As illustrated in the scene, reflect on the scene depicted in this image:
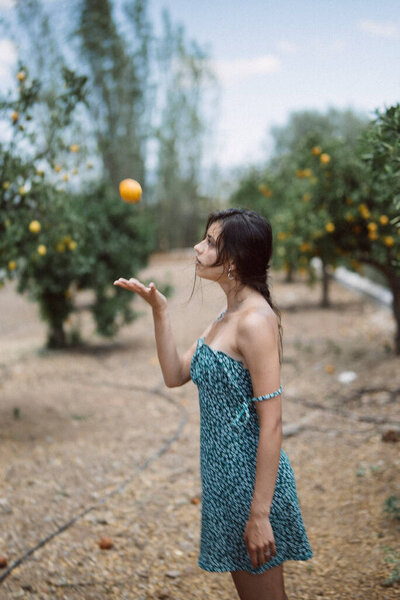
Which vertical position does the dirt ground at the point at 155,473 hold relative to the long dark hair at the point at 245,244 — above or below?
below

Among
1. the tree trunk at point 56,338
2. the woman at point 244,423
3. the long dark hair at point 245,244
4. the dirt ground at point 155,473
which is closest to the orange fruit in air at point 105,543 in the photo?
the dirt ground at point 155,473

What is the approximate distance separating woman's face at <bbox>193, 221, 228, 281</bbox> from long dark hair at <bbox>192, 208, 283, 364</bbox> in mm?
17

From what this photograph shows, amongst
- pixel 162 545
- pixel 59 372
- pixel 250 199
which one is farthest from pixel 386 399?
pixel 250 199

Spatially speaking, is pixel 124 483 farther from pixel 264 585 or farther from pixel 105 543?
pixel 264 585

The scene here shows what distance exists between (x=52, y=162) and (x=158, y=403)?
3.04 metres

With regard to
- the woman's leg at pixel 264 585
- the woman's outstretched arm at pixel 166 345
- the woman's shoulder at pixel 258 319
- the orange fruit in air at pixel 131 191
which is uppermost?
the orange fruit in air at pixel 131 191

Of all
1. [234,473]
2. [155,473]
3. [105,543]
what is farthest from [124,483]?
[234,473]

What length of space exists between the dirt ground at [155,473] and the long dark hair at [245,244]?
0.65 ft

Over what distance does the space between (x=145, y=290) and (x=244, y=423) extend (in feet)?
1.85

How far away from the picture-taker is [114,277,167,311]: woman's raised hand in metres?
1.96

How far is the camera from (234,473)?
6.26 ft

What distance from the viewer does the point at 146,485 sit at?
4.26 metres

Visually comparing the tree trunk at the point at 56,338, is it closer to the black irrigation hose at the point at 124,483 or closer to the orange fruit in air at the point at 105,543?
the black irrigation hose at the point at 124,483

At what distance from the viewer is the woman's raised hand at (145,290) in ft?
6.43
